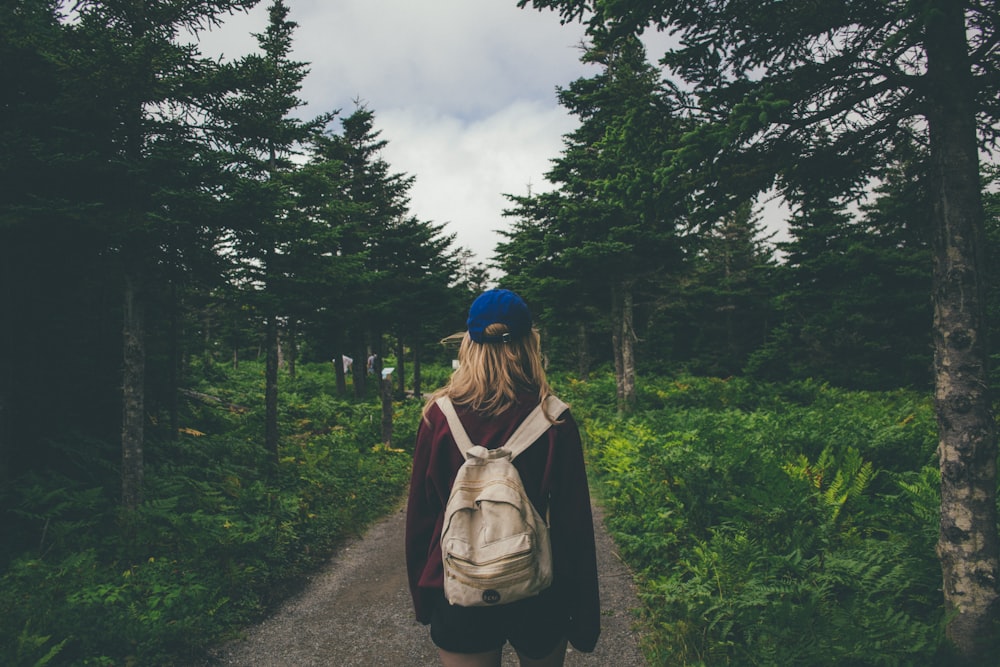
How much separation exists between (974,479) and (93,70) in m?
9.94

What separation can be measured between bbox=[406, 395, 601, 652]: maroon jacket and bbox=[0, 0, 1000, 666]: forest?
2.41 meters

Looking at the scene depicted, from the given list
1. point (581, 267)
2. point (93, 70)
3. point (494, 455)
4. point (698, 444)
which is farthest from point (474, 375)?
point (581, 267)

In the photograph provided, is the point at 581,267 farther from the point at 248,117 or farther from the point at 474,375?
the point at 474,375

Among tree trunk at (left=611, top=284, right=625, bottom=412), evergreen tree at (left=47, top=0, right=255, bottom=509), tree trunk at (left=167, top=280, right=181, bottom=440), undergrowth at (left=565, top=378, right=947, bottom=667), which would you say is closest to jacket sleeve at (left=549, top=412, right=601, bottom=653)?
undergrowth at (left=565, top=378, right=947, bottom=667)

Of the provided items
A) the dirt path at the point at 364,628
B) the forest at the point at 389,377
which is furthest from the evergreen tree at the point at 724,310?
the dirt path at the point at 364,628

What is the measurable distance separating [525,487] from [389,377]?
39.8ft

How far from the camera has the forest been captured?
3576mm

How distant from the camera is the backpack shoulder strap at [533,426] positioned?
212cm

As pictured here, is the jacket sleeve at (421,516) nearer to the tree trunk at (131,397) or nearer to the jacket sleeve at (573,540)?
the jacket sleeve at (573,540)

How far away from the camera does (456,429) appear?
7.26 feet

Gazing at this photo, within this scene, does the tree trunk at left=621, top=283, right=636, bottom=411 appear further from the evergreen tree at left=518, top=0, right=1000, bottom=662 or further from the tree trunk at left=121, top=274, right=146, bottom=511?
the tree trunk at left=121, top=274, right=146, bottom=511

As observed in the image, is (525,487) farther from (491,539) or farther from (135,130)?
(135,130)

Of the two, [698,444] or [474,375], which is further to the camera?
[698,444]

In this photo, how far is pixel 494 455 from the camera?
2.06 m
